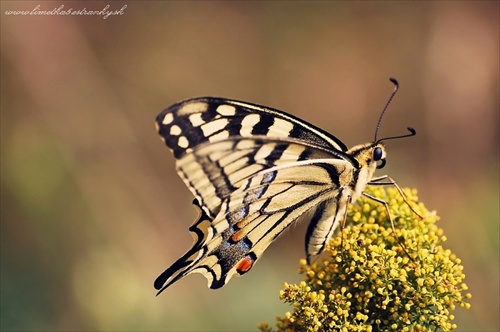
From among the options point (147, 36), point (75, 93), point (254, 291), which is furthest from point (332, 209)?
point (147, 36)

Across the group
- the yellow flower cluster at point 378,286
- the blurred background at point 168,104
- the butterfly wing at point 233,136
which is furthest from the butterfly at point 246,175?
the blurred background at point 168,104

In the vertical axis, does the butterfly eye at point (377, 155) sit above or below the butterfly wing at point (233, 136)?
below

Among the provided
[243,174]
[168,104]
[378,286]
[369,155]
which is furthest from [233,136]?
[168,104]

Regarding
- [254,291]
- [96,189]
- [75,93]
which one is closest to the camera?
[254,291]

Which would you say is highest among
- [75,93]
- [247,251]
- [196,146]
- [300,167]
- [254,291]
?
[75,93]

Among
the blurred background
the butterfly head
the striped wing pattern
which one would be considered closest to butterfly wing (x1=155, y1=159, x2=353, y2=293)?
the striped wing pattern

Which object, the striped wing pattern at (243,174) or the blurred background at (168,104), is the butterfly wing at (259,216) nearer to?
the striped wing pattern at (243,174)

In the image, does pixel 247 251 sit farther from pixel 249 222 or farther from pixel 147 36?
pixel 147 36
